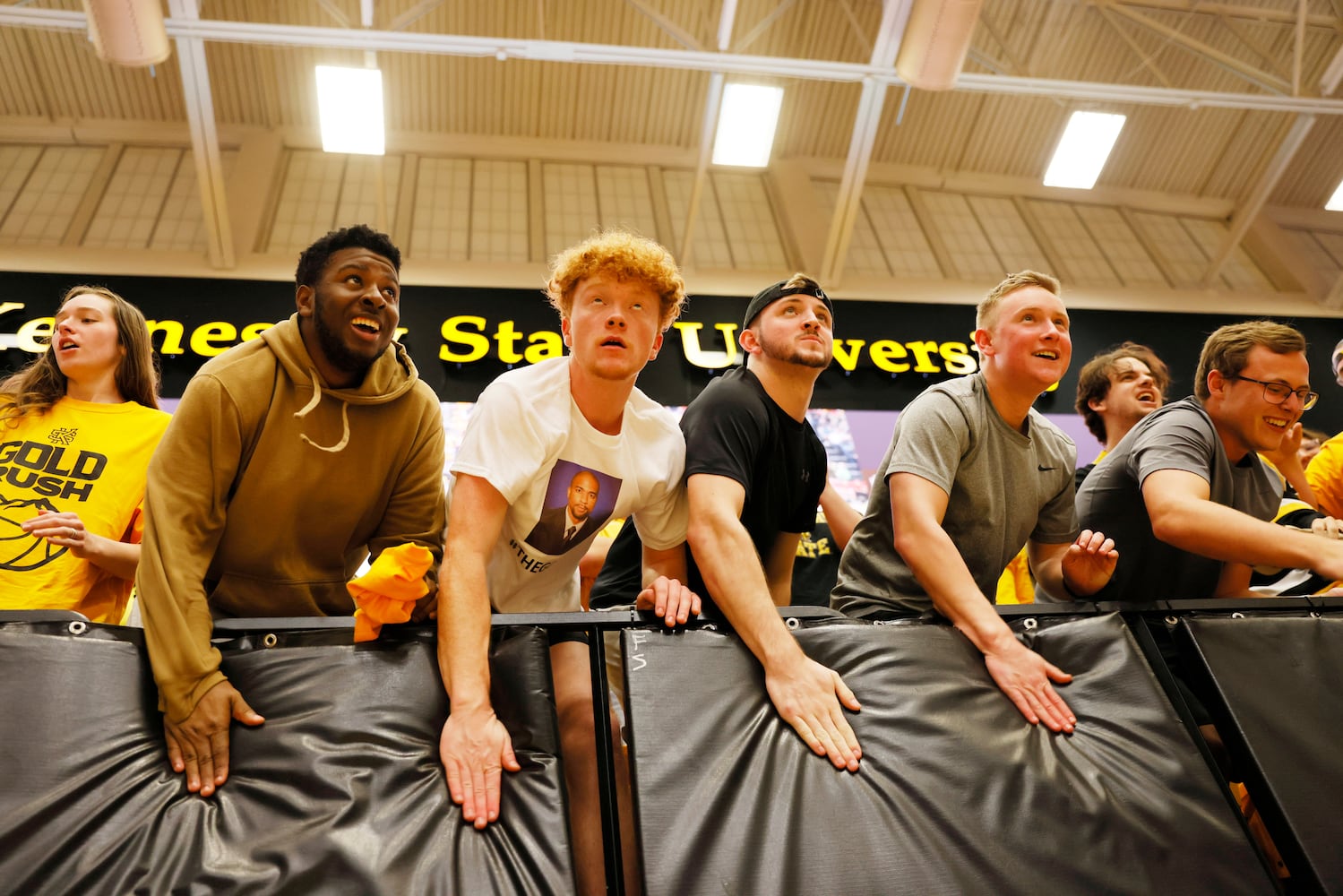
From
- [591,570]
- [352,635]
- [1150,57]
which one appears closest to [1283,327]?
[591,570]

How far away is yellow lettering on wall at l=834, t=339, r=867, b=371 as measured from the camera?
7.98m

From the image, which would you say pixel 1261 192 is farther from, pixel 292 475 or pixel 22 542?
pixel 22 542

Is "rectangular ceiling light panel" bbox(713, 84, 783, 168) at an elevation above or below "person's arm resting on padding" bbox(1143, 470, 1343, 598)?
above

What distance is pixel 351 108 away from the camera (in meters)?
7.91

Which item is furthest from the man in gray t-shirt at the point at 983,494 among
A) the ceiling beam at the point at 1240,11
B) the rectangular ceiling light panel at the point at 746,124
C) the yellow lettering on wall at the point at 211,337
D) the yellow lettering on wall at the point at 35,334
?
the ceiling beam at the point at 1240,11

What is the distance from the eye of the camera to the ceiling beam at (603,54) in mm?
6582

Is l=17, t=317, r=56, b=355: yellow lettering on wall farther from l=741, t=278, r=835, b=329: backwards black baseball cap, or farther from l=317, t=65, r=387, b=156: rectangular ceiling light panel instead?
l=741, t=278, r=835, b=329: backwards black baseball cap

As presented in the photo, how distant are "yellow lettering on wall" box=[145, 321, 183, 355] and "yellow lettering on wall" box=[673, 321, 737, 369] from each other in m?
4.19

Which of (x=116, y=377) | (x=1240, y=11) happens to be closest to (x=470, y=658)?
(x=116, y=377)

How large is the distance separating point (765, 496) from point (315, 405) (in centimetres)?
122

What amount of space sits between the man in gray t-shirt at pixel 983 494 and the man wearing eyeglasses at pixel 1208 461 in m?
0.17

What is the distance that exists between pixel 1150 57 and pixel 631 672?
987 cm

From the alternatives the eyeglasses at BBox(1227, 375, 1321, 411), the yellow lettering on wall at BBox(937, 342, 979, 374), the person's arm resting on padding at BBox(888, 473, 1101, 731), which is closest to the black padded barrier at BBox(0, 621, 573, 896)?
the person's arm resting on padding at BBox(888, 473, 1101, 731)

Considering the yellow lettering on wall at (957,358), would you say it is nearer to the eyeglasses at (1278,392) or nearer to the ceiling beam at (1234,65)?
the ceiling beam at (1234,65)
